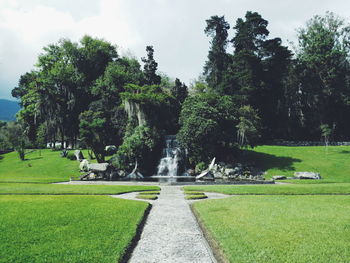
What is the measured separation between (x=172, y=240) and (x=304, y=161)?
3544 centimetres

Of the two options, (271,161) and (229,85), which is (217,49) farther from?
(271,161)

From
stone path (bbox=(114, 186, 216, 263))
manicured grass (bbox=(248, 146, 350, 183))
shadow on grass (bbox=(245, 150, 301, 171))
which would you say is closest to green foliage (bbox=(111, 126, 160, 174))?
shadow on grass (bbox=(245, 150, 301, 171))

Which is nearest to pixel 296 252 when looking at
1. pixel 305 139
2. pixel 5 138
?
pixel 305 139

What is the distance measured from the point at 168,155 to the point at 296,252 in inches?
1350

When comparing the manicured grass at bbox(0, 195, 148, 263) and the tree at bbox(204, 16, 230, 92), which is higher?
the tree at bbox(204, 16, 230, 92)

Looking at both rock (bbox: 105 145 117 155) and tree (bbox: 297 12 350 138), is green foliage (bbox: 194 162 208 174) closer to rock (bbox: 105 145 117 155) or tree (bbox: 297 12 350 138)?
rock (bbox: 105 145 117 155)

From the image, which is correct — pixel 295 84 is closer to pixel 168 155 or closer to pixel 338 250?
pixel 168 155

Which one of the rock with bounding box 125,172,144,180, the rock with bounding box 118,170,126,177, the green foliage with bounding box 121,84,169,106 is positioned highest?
the green foliage with bounding box 121,84,169,106

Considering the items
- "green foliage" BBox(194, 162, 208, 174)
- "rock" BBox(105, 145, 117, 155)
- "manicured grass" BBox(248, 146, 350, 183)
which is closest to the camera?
"manicured grass" BBox(248, 146, 350, 183)

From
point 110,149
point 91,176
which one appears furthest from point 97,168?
point 110,149

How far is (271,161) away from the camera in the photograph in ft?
131

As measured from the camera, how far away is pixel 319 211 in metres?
11.9

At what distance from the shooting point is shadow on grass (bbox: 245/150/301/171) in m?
37.3

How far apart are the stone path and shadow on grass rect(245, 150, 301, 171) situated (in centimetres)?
2810
